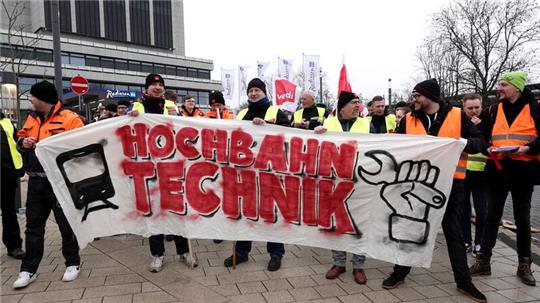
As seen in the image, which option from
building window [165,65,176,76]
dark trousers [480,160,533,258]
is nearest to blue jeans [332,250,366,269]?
dark trousers [480,160,533,258]

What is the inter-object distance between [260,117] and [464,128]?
209 centimetres

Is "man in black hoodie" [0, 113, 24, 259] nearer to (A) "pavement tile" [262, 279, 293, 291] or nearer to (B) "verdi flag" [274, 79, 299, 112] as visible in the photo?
(A) "pavement tile" [262, 279, 293, 291]

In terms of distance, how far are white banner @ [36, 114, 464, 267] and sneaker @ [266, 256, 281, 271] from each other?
335mm

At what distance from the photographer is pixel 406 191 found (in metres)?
3.72

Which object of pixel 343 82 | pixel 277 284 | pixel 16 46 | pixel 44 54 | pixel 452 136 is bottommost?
pixel 277 284

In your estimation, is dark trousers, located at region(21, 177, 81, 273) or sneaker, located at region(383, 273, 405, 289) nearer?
sneaker, located at region(383, 273, 405, 289)

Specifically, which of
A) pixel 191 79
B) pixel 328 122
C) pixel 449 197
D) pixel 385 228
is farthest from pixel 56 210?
pixel 191 79

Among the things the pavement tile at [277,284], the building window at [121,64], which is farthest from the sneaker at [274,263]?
the building window at [121,64]

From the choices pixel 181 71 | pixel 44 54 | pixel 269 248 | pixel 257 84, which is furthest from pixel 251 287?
pixel 181 71

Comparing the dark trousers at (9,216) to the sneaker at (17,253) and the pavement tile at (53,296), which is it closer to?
the sneaker at (17,253)

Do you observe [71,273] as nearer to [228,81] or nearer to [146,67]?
[228,81]

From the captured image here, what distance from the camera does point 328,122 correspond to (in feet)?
13.9

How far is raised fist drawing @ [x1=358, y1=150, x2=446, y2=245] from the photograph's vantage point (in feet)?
12.0

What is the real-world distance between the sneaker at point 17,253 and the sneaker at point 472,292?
4839 millimetres
